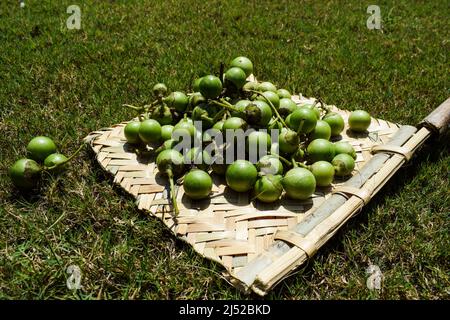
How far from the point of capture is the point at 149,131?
3158 mm

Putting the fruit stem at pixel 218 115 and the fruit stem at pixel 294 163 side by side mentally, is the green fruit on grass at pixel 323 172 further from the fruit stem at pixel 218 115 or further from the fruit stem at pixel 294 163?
the fruit stem at pixel 218 115

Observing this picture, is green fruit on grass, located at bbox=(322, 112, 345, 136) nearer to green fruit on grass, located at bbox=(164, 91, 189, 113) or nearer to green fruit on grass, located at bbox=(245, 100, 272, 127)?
green fruit on grass, located at bbox=(245, 100, 272, 127)

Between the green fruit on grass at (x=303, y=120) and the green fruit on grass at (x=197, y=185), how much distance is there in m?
0.86

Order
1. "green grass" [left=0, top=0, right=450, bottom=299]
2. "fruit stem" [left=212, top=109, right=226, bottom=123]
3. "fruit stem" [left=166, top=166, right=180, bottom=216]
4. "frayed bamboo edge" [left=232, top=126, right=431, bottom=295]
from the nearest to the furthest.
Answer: "frayed bamboo edge" [left=232, top=126, right=431, bottom=295]
"green grass" [left=0, top=0, right=450, bottom=299]
"fruit stem" [left=166, top=166, right=180, bottom=216]
"fruit stem" [left=212, top=109, right=226, bottom=123]

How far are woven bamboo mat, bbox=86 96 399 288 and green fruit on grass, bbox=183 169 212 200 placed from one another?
9 centimetres

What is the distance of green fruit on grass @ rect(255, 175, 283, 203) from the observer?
275 centimetres

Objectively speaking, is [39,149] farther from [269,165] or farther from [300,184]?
[300,184]

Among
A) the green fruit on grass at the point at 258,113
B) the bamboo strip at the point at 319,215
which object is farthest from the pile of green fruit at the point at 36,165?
the bamboo strip at the point at 319,215

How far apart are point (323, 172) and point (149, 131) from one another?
1314 millimetres

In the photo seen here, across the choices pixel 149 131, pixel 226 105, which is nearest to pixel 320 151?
pixel 226 105

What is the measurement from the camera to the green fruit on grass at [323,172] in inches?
114

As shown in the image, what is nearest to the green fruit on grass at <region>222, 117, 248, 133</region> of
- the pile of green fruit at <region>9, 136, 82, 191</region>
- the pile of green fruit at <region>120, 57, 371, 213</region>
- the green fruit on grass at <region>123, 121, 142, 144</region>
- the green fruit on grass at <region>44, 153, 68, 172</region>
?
the pile of green fruit at <region>120, 57, 371, 213</region>
